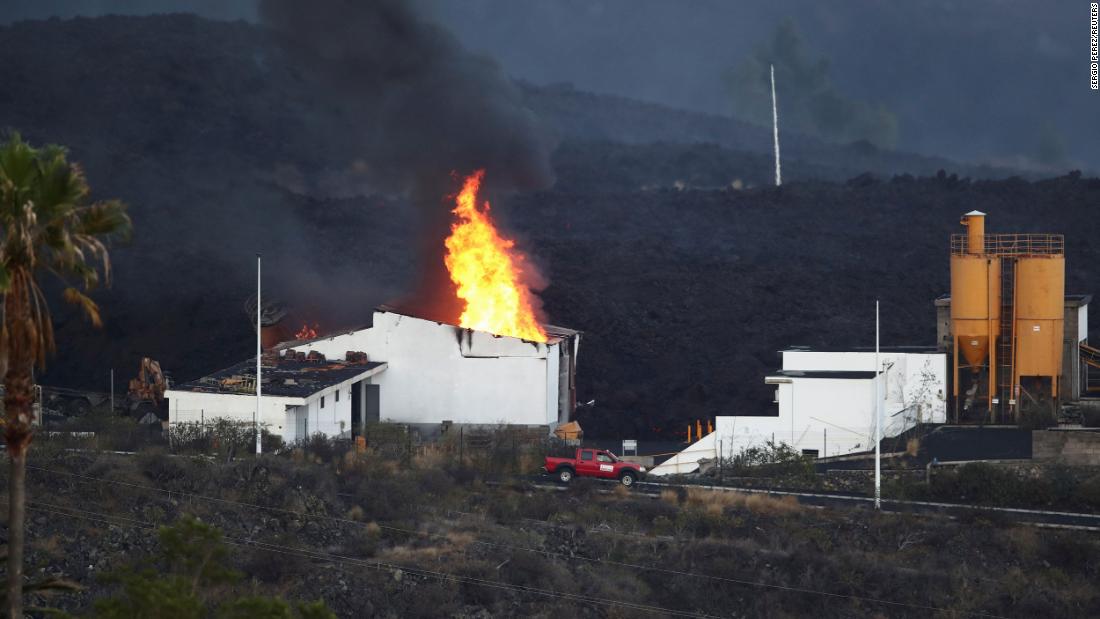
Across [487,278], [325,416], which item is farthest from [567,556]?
[487,278]

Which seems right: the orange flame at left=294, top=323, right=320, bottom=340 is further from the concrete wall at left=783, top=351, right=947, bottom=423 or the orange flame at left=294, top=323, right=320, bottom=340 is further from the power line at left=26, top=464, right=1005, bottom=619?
the concrete wall at left=783, top=351, right=947, bottom=423

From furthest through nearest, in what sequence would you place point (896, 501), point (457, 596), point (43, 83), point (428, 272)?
point (43, 83)
point (428, 272)
point (896, 501)
point (457, 596)

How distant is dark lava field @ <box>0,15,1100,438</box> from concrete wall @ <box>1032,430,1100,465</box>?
1419cm

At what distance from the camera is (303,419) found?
42000 mm

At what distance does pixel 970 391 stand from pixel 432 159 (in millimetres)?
22144

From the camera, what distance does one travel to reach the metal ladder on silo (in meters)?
44.7

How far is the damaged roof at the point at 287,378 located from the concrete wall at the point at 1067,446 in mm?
20342

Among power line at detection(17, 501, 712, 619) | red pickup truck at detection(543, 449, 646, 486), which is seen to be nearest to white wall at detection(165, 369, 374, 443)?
red pickup truck at detection(543, 449, 646, 486)

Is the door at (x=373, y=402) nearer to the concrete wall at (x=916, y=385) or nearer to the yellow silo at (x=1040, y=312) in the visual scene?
the concrete wall at (x=916, y=385)

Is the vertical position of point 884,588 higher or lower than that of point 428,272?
lower

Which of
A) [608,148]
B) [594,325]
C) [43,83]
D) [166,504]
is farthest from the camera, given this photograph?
[608,148]

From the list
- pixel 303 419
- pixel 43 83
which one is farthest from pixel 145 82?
pixel 303 419

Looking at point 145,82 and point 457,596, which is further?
point 145,82

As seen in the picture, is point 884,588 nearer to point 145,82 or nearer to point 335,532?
point 335,532
